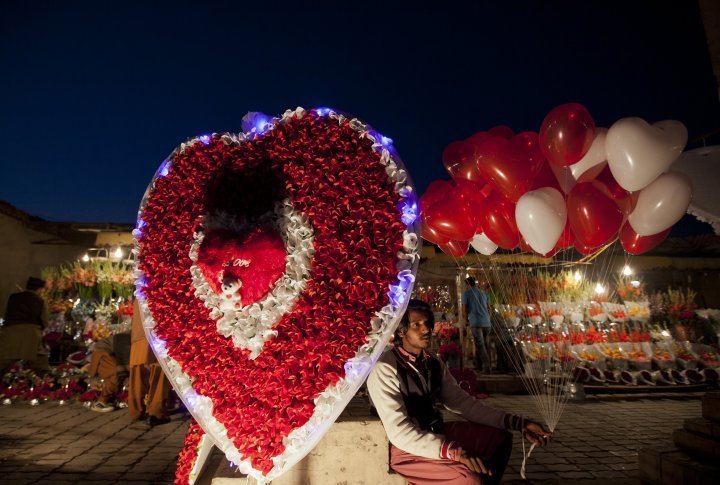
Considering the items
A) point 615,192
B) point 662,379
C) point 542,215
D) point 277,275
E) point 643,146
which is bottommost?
point 662,379

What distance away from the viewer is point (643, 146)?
9.47ft

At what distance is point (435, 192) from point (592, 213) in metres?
1.35

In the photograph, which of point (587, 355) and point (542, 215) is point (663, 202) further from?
point (587, 355)

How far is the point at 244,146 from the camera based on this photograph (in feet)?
7.08

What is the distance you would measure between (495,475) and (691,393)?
734 centimetres

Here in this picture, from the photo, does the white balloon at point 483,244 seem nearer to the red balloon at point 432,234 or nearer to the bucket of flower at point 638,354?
the red balloon at point 432,234

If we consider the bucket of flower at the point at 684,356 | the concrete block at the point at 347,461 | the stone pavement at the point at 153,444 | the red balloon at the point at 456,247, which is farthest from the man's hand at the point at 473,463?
the bucket of flower at the point at 684,356

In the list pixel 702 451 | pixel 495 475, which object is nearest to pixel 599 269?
pixel 702 451

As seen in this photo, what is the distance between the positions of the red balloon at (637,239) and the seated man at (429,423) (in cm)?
240

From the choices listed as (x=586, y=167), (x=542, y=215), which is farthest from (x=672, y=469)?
(x=586, y=167)

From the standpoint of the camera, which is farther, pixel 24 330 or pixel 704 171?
pixel 24 330

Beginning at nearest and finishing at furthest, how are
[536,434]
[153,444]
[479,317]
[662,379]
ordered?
[536,434] < [153,444] < [662,379] < [479,317]

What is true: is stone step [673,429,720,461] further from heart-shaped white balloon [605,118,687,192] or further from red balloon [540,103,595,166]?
red balloon [540,103,595,166]

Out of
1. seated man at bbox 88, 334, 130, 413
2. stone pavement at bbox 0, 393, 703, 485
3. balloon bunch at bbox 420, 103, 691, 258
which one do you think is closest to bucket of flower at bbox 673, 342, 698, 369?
stone pavement at bbox 0, 393, 703, 485
